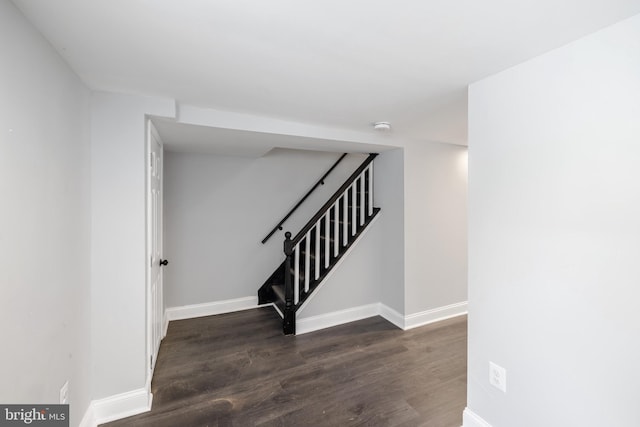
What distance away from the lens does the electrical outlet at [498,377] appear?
1.48m

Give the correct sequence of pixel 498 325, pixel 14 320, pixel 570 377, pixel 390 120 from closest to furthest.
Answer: pixel 14 320
pixel 570 377
pixel 498 325
pixel 390 120

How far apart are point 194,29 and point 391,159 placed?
246 cm

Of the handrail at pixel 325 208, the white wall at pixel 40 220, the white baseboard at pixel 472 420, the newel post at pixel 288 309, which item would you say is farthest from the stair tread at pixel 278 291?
the white baseboard at pixel 472 420

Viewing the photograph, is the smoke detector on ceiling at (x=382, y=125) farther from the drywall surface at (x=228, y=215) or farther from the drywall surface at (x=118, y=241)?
the drywall surface at (x=118, y=241)

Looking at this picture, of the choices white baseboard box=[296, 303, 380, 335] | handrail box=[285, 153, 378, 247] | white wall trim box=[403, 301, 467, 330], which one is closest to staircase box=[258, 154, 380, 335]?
handrail box=[285, 153, 378, 247]

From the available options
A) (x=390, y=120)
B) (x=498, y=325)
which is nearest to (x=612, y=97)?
(x=498, y=325)

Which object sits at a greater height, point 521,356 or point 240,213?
point 240,213

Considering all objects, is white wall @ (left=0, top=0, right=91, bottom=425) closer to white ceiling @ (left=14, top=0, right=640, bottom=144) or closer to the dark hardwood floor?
white ceiling @ (left=14, top=0, right=640, bottom=144)

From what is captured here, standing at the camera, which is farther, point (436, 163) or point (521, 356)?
point (436, 163)

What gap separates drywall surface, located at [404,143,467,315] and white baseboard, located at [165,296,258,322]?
6.66ft

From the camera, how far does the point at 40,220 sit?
1.17m

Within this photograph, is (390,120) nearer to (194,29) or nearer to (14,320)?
(194,29)

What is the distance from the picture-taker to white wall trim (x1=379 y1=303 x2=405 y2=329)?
10.1ft

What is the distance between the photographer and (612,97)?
110 centimetres
